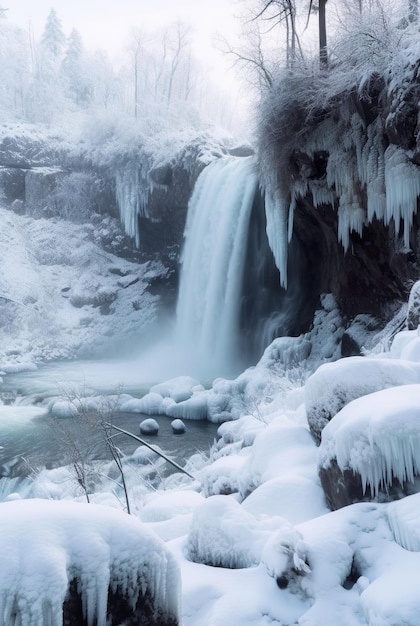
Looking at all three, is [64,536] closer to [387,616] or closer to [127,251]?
[387,616]

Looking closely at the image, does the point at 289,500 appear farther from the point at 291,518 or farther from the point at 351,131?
the point at 351,131

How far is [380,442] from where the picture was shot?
11.1 ft

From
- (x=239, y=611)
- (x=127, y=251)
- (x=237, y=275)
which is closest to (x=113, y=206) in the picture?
(x=127, y=251)

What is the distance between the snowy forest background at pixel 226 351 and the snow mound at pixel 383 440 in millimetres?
17


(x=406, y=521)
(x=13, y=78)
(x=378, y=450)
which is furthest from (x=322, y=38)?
(x=13, y=78)

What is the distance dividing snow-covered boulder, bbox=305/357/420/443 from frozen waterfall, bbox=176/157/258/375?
46.8 ft

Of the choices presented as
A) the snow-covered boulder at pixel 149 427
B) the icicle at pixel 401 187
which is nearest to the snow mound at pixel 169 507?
the snow-covered boulder at pixel 149 427

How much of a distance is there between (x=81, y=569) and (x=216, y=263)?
1822cm

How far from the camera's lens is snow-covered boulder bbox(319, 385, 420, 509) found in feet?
10.9

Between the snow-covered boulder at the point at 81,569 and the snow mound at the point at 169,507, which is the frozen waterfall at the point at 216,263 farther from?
the snow-covered boulder at the point at 81,569

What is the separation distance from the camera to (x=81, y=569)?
2137 mm

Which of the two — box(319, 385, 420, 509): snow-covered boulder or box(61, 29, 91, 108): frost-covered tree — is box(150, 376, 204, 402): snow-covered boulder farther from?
box(61, 29, 91, 108): frost-covered tree

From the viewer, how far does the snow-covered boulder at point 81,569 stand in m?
1.96

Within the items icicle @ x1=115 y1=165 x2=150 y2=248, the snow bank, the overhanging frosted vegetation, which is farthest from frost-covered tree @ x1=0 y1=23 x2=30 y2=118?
the snow bank
